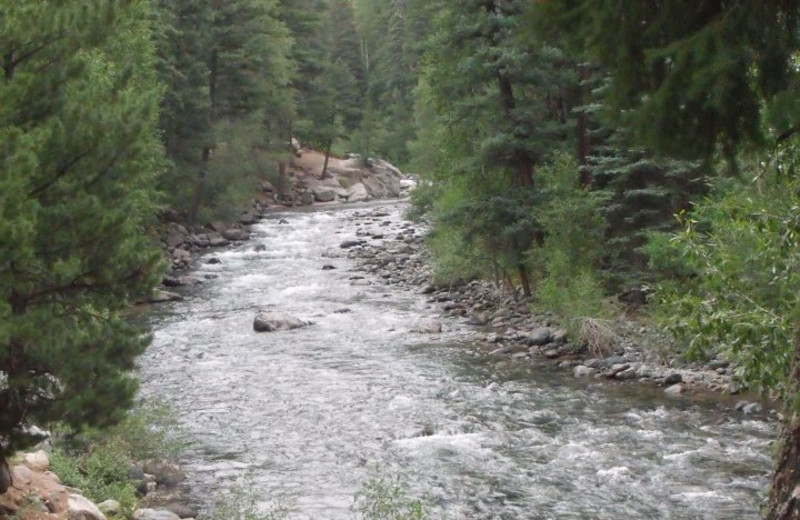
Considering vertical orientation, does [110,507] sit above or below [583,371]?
above

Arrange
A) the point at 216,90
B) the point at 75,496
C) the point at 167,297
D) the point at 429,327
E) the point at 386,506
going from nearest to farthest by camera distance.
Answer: the point at 386,506 → the point at 75,496 → the point at 429,327 → the point at 167,297 → the point at 216,90

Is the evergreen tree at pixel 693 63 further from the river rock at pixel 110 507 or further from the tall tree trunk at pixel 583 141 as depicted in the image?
the tall tree trunk at pixel 583 141

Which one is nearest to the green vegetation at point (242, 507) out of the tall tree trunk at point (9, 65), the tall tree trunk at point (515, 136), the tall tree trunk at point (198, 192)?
the tall tree trunk at point (9, 65)

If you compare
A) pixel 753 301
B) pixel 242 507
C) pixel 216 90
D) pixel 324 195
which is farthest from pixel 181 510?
pixel 324 195

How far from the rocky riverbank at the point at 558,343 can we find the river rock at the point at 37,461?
7.51 meters

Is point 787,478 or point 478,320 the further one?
point 478,320

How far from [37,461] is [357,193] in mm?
42362

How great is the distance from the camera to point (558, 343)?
1831 cm

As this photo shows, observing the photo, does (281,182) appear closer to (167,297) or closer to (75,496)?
(167,297)

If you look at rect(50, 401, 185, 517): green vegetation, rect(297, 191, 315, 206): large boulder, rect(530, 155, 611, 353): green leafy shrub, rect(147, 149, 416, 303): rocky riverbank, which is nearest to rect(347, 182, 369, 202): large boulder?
Result: rect(147, 149, 416, 303): rocky riverbank

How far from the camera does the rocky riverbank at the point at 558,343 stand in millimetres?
15438

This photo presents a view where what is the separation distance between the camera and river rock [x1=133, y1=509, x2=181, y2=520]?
995 centimetres

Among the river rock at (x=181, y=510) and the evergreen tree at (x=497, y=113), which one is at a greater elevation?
the evergreen tree at (x=497, y=113)

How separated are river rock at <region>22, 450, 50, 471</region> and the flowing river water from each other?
1.77 m
